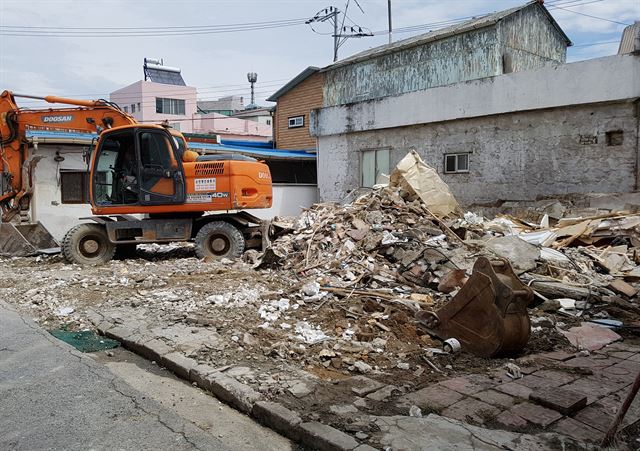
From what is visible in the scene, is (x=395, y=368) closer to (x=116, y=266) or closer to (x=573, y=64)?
(x=116, y=266)

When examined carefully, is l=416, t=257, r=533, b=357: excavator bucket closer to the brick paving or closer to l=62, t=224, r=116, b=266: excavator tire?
the brick paving

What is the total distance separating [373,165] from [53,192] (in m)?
10.4

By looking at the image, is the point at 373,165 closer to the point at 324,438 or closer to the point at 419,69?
the point at 419,69

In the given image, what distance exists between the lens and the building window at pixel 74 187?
50.5ft

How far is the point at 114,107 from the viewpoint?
11.4 metres

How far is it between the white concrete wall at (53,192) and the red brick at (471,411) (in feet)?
47.4

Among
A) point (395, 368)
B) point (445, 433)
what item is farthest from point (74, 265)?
point (445, 433)

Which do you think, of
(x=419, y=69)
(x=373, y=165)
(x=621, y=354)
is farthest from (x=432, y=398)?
(x=419, y=69)

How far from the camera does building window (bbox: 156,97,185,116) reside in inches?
1597

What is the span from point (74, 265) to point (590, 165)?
1240 centimetres

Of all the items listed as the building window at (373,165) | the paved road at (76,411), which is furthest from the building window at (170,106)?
the paved road at (76,411)

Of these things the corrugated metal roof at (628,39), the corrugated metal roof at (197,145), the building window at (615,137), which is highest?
the corrugated metal roof at (628,39)

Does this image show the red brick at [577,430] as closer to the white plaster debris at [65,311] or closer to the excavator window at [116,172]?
the white plaster debris at [65,311]

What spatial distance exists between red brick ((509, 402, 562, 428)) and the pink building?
1408 inches
